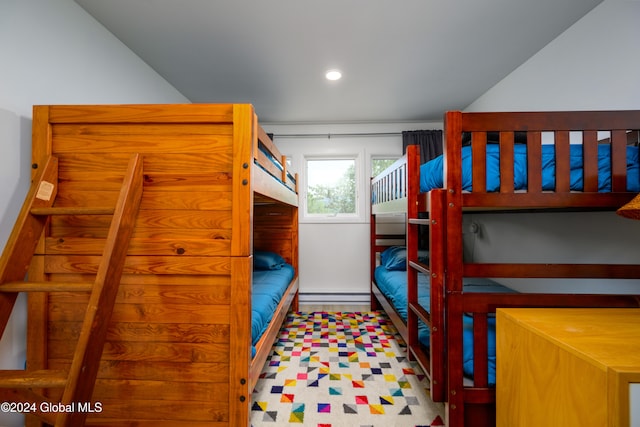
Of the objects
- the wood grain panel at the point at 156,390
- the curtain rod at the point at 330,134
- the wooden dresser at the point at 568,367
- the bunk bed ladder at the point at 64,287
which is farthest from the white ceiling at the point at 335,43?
the wood grain panel at the point at 156,390

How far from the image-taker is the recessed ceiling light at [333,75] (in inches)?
95.4

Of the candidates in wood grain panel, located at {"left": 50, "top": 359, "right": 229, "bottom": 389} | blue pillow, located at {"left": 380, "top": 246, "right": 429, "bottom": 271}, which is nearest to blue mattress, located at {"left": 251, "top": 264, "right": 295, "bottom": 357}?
wood grain panel, located at {"left": 50, "top": 359, "right": 229, "bottom": 389}

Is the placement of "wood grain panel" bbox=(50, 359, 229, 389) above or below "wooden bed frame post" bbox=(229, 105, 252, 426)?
below

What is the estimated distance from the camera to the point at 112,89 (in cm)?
196

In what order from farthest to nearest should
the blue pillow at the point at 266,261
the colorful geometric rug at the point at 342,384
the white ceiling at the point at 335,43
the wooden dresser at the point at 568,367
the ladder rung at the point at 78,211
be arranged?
the blue pillow at the point at 266,261, the white ceiling at the point at 335,43, the colorful geometric rug at the point at 342,384, the ladder rung at the point at 78,211, the wooden dresser at the point at 568,367

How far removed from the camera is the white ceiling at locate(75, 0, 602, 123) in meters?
1.69

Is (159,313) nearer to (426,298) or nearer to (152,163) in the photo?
(152,163)

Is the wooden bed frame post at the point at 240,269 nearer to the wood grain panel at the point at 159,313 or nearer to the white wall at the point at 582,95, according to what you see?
the wood grain panel at the point at 159,313

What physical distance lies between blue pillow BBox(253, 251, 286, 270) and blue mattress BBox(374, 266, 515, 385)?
3.72 ft

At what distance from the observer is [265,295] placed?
1968mm

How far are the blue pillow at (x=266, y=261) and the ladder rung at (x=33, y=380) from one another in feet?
6.54

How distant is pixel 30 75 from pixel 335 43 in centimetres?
178

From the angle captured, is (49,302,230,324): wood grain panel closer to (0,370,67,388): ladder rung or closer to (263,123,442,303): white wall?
(0,370,67,388): ladder rung

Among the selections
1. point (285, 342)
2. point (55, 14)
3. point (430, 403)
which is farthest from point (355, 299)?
point (55, 14)
